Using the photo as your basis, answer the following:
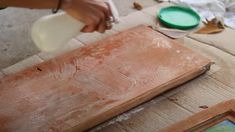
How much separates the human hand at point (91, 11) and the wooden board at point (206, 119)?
1.30ft

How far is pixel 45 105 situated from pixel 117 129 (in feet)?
0.87

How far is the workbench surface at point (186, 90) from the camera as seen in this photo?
4.27 feet

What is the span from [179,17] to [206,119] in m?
0.85

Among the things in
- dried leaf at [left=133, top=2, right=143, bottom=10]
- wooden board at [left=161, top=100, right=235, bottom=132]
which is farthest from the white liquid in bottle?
dried leaf at [left=133, top=2, right=143, bottom=10]

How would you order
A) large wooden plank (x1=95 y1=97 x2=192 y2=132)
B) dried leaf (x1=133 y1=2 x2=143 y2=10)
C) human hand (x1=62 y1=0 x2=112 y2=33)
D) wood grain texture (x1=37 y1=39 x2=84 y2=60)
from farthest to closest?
dried leaf (x1=133 y1=2 x2=143 y2=10), wood grain texture (x1=37 y1=39 x2=84 y2=60), large wooden plank (x1=95 y1=97 x2=192 y2=132), human hand (x1=62 y1=0 x2=112 y2=33)

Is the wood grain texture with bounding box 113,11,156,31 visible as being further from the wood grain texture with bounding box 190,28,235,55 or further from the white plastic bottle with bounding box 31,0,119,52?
the white plastic bottle with bounding box 31,0,119,52

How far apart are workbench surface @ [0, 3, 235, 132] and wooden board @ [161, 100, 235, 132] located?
0.12 m

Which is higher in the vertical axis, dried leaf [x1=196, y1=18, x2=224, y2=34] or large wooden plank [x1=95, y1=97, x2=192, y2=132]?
dried leaf [x1=196, y1=18, x2=224, y2=34]

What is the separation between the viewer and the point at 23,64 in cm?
161

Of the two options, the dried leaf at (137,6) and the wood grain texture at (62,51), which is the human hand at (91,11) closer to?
the wood grain texture at (62,51)

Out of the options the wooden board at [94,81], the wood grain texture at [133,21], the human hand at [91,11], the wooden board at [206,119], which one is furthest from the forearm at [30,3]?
the wood grain texture at [133,21]

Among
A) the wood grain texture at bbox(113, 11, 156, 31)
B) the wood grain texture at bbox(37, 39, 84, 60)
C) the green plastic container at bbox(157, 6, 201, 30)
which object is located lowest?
the wood grain texture at bbox(37, 39, 84, 60)

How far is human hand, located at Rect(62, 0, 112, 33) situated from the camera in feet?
3.36

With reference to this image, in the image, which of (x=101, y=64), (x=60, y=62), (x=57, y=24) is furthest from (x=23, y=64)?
(x=57, y=24)
